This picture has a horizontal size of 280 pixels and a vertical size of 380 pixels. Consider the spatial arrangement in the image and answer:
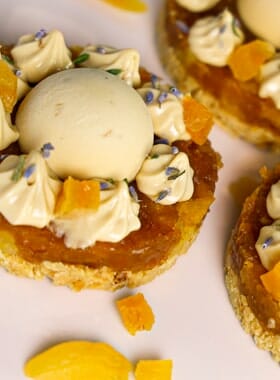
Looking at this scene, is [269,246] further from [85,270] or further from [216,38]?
[216,38]

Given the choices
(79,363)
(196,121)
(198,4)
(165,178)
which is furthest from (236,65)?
(79,363)

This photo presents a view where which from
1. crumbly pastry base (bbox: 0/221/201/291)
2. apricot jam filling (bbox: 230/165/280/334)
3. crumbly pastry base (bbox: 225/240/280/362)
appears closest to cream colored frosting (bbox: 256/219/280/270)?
apricot jam filling (bbox: 230/165/280/334)

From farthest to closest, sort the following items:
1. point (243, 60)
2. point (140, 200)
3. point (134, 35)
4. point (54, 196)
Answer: point (134, 35) < point (243, 60) < point (140, 200) < point (54, 196)

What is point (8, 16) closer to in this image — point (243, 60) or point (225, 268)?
point (243, 60)

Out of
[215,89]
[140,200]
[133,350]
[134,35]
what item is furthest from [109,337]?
[134,35]

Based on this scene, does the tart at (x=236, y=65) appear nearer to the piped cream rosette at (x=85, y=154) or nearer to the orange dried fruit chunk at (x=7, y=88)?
the piped cream rosette at (x=85, y=154)

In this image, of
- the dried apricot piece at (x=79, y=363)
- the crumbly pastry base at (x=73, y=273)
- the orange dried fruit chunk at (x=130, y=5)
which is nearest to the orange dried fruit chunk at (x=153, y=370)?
the dried apricot piece at (x=79, y=363)
